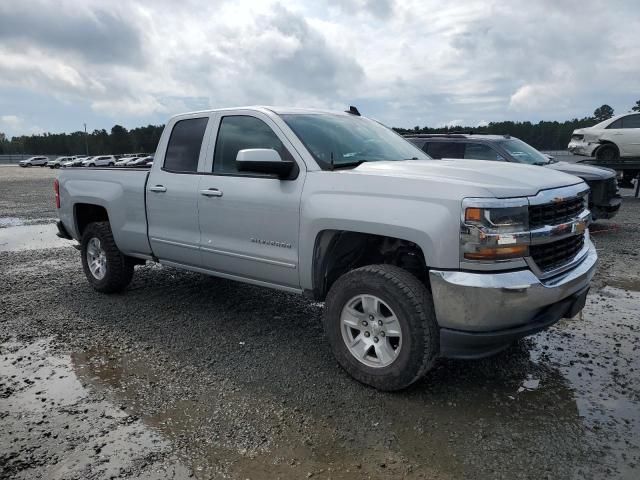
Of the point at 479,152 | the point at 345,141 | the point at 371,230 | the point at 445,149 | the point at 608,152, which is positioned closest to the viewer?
the point at 371,230

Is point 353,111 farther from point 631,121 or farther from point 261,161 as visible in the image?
point 631,121

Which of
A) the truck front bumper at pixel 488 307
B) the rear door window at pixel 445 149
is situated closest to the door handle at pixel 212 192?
the truck front bumper at pixel 488 307

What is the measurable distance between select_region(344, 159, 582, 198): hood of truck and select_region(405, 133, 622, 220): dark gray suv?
5.32 m

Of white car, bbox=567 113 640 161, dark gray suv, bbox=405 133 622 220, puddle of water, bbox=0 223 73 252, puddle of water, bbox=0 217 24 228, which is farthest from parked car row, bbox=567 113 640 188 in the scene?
puddle of water, bbox=0 217 24 228

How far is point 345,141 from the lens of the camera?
14.3ft

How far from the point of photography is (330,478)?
266cm

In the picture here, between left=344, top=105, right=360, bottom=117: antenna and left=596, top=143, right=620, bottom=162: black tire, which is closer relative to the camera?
left=344, top=105, right=360, bottom=117: antenna

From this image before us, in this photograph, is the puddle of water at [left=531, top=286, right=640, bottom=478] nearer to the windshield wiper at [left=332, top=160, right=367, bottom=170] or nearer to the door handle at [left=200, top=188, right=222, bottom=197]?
the windshield wiper at [left=332, top=160, right=367, bottom=170]

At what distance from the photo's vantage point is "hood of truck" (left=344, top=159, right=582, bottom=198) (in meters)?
3.18

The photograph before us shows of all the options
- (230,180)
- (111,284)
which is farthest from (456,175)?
(111,284)

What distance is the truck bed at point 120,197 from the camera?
5.28 metres

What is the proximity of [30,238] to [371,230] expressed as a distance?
8.81 metres

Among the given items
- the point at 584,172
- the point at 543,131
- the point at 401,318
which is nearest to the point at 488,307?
the point at 401,318

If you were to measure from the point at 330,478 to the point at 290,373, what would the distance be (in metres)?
1.27
